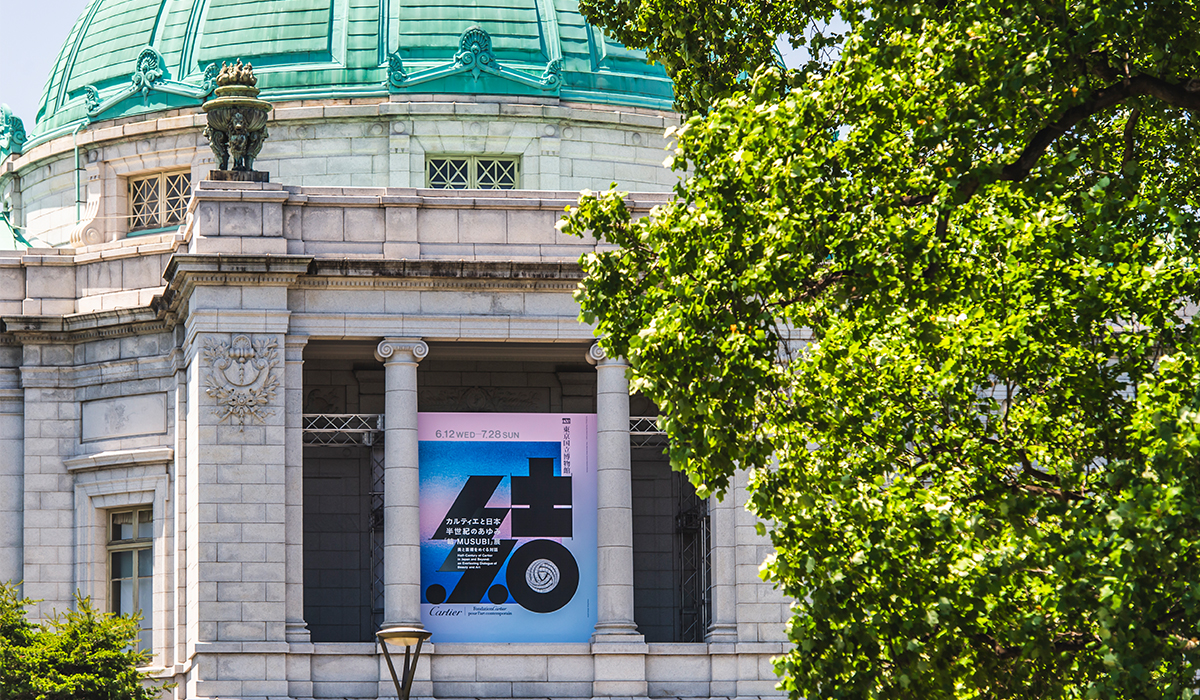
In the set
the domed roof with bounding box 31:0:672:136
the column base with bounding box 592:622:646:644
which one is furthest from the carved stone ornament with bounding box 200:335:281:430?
the domed roof with bounding box 31:0:672:136

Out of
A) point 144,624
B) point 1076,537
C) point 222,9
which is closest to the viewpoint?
point 1076,537

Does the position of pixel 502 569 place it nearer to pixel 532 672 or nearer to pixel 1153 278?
pixel 532 672

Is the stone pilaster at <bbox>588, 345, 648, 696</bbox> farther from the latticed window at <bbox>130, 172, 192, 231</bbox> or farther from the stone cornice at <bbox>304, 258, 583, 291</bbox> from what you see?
the latticed window at <bbox>130, 172, 192, 231</bbox>

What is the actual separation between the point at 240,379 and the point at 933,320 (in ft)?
64.2

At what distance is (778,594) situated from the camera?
3547 cm

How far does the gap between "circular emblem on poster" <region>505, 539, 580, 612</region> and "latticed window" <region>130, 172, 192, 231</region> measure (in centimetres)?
1422

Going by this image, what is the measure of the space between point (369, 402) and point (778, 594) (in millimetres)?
9954

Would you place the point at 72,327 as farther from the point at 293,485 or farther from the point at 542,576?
the point at 542,576

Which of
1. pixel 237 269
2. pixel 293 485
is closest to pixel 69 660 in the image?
pixel 293 485

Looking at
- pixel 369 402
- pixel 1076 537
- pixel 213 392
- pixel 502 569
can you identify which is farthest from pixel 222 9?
pixel 1076 537

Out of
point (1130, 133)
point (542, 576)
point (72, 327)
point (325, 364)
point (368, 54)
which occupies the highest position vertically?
point (368, 54)

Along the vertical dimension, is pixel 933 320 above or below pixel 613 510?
above

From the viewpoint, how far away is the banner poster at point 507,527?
34812mm

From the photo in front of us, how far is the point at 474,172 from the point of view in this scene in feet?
144
